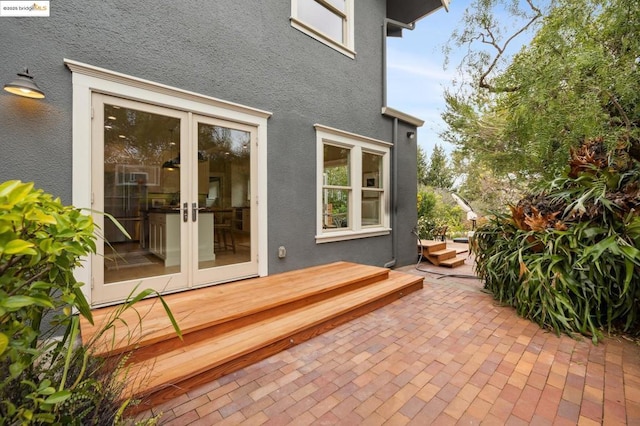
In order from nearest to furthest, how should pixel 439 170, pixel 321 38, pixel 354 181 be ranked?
pixel 321 38, pixel 354 181, pixel 439 170

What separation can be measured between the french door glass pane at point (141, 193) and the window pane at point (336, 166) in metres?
2.55

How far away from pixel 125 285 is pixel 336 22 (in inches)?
218

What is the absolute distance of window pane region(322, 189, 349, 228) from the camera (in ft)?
17.0

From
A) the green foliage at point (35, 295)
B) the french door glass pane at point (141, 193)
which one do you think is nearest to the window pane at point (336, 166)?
the french door glass pane at point (141, 193)

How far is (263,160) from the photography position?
13.6 ft

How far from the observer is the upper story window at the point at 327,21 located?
4.71 m

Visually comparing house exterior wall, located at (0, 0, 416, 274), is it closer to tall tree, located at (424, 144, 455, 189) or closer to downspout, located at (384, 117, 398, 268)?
downspout, located at (384, 117, 398, 268)

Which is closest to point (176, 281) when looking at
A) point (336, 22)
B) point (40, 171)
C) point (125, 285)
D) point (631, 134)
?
point (125, 285)

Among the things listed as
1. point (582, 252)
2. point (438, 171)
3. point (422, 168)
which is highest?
point (422, 168)

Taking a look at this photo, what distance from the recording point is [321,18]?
5.13m

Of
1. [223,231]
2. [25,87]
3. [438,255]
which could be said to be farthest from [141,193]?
[438,255]

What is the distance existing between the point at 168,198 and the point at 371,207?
3959 mm

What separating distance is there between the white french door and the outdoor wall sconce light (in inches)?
17.3

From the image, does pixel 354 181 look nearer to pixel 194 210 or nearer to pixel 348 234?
pixel 348 234
